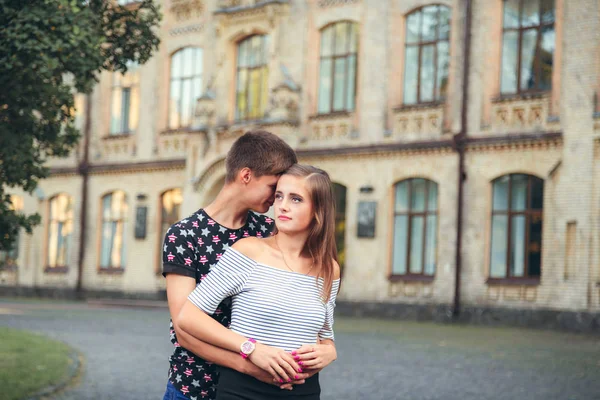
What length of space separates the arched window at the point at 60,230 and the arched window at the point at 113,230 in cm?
166

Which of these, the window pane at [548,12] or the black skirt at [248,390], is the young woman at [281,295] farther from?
the window pane at [548,12]

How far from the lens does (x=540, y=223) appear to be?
22234mm

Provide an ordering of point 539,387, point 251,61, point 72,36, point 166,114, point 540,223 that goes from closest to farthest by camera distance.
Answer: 1. point 72,36
2. point 539,387
3. point 540,223
4. point 251,61
5. point 166,114

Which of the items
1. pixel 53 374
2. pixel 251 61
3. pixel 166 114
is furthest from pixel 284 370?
pixel 166 114

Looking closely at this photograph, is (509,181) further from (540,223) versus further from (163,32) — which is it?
(163,32)

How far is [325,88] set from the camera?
1057 inches

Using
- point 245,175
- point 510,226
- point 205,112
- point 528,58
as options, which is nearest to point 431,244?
point 510,226

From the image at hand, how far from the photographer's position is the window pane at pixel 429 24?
24734 mm

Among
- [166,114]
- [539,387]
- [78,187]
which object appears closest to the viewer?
[539,387]

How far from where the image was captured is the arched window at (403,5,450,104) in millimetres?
24469

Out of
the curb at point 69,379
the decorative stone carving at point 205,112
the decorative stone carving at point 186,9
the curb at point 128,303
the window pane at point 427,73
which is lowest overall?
the curb at point 128,303

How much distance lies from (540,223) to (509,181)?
1.36m

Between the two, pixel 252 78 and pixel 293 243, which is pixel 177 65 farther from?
pixel 293 243

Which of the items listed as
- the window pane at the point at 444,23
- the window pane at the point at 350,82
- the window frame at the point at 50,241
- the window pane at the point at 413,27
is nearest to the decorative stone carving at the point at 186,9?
the window pane at the point at 350,82
